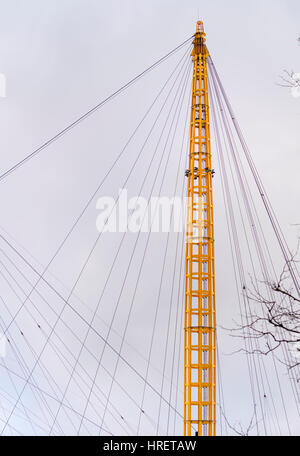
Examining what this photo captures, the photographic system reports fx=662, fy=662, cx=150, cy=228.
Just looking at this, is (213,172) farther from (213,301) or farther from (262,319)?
(262,319)

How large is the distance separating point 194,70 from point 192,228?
16.9 m

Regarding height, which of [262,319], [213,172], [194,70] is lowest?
[262,319]

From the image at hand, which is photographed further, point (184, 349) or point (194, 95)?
point (194, 95)

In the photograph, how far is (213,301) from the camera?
56.2m
